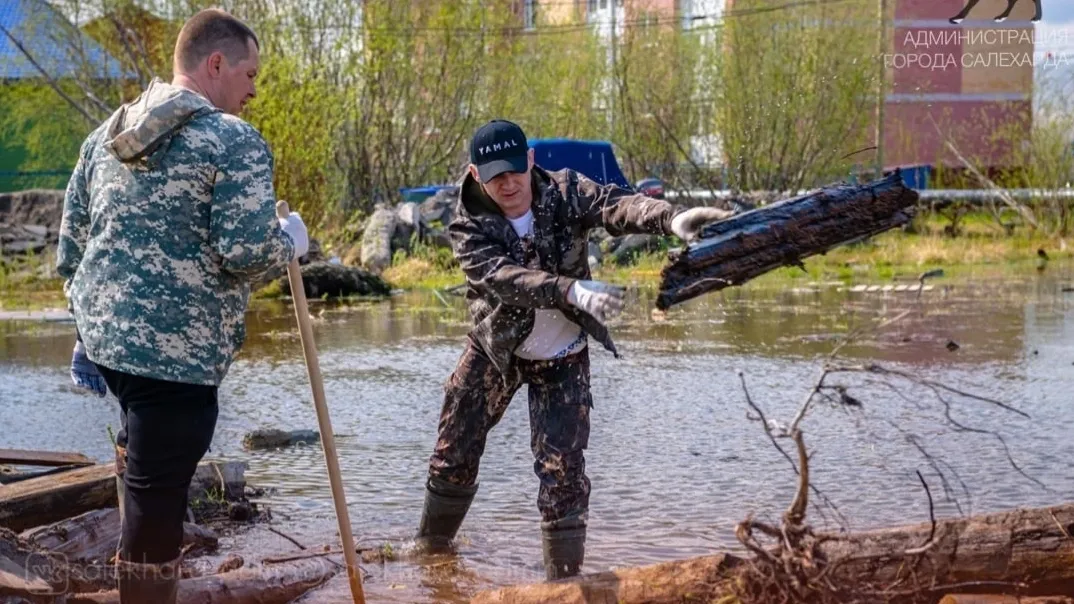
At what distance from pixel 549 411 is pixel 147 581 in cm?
148

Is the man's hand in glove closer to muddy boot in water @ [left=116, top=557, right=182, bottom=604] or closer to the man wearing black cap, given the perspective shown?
muddy boot in water @ [left=116, top=557, right=182, bottom=604]

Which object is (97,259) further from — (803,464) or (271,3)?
(271,3)

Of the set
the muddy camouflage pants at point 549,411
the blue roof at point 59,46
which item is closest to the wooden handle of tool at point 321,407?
the muddy camouflage pants at point 549,411

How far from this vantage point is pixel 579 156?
77.9ft

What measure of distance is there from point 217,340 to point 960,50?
120ft

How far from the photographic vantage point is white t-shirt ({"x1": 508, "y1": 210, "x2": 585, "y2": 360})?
4.91m

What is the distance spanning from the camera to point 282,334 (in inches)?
528

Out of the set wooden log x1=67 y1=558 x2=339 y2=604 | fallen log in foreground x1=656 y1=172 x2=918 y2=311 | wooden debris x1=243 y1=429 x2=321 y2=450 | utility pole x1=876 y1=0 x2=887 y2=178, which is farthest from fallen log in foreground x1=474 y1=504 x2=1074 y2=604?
utility pole x1=876 y1=0 x2=887 y2=178

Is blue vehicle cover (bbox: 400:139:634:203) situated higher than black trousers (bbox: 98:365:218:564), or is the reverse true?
blue vehicle cover (bbox: 400:139:634:203)

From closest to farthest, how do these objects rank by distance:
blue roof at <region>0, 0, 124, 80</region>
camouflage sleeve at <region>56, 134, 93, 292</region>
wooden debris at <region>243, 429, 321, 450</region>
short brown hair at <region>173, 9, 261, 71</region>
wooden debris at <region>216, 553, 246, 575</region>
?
1. short brown hair at <region>173, 9, 261, 71</region>
2. camouflage sleeve at <region>56, 134, 93, 292</region>
3. wooden debris at <region>216, 553, 246, 575</region>
4. wooden debris at <region>243, 429, 321, 450</region>
5. blue roof at <region>0, 0, 124, 80</region>

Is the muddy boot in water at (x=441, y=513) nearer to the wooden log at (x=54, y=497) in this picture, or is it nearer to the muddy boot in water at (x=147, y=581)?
the wooden log at (x=54, y=497)

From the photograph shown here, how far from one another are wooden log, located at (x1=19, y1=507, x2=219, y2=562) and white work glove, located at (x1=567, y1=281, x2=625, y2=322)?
6.21 feet

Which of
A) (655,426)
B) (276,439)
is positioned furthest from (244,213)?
(655,426)

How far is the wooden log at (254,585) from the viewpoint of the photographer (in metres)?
4.49
